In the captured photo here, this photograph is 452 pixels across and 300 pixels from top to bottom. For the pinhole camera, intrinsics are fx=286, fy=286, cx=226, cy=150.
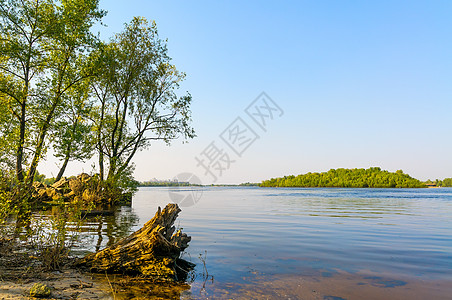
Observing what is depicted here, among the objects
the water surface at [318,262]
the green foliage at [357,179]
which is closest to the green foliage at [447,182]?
the green foliage at [357,179]

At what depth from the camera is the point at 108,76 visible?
28.4 m

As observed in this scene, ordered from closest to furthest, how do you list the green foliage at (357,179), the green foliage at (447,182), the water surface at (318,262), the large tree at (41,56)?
the water surface at (318,262), the large tree at (41,56), the green foliage at (357,179), the green foliage at (447,182)

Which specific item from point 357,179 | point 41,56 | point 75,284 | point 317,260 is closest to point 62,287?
point 75,284

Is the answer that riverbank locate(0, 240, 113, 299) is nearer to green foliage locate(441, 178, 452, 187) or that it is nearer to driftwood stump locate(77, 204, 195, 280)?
driftwood stump locate(77, 204, 195, 280)

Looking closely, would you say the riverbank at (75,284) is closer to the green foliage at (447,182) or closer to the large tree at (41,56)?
the large tree at (41,56)

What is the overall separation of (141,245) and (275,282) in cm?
351

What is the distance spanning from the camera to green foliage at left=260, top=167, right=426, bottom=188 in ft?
446

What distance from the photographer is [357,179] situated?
150 meters

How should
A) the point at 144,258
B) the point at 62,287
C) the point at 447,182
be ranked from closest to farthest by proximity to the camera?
the point at 62,287 → the point at 144,258 → the point at 447,182

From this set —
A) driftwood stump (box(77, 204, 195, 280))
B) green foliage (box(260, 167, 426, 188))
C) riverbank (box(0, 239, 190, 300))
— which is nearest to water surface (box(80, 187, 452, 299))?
riverbank (box(0, 239, 190, 300))

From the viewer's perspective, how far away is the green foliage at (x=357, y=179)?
136 meters

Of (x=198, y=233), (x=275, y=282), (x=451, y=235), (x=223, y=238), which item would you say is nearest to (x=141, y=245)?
(x=275, y=282)

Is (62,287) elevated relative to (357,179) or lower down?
lower down

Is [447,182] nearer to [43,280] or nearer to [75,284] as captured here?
[75,284]
